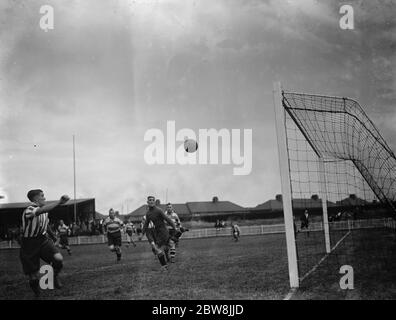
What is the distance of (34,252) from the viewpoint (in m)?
6.54

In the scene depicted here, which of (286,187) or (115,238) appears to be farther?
→ (115,238)

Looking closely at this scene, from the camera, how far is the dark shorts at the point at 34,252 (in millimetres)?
6434

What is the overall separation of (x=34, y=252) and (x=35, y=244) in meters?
0.13

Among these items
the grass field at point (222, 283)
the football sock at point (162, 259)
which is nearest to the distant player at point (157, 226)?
the football sock at point (162, 259)

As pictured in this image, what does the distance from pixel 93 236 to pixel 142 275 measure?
841 inches

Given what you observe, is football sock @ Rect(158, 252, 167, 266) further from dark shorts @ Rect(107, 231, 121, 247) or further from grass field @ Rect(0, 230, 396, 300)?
dark shorts @ Rect(107, 231, 121, 247)

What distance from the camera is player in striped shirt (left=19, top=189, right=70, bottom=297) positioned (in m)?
6.37

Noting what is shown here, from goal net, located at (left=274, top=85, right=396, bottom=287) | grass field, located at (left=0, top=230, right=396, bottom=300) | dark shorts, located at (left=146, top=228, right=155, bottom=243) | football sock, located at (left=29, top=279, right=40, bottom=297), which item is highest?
goal net, located at (left=274, top=85, right=396, bottom=287)

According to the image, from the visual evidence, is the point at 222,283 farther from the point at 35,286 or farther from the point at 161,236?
the point at 35,286

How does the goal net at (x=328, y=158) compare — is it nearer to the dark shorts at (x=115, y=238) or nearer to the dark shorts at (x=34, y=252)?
the dark shorts at (x=34, y=252)

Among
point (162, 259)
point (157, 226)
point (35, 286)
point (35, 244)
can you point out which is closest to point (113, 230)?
point (157, 226)

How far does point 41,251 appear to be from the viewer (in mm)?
6633

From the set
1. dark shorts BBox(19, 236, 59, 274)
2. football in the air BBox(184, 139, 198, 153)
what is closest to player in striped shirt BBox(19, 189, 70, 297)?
dark shorts BBox(19, 236, 59, 274)
